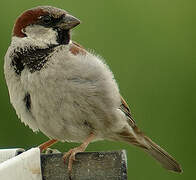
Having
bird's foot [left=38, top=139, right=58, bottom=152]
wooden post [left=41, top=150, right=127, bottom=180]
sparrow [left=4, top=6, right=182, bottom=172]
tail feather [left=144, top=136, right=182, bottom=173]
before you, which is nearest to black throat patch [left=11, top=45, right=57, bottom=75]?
sparrow [left=4, top=6, right=182, bottom=172]

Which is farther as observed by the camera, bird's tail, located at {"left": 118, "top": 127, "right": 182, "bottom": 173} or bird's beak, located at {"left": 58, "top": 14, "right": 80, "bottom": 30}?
bird's tail, located at {"left": 118, "top": 127, "right": 182, "bottom": 173}

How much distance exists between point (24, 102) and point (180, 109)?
1.40 m

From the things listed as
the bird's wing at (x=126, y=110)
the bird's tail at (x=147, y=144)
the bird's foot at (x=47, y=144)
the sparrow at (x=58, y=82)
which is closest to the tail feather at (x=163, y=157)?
the bird's tail at (x=147, y=144)

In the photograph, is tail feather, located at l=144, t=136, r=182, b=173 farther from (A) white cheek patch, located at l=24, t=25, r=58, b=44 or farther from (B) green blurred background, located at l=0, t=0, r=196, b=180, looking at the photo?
(A) white cheek patch, located at l=24, t=25, r=58, b=44

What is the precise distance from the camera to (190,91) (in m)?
4.18

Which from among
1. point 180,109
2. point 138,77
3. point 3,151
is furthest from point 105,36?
point 3,151

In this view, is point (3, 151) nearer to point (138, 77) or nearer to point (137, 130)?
point (137, 130)

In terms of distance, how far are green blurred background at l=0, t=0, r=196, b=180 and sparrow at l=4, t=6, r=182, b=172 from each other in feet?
2.46

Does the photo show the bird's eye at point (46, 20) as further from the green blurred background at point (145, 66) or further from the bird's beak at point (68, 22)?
the green blurred background at point (145, 66)

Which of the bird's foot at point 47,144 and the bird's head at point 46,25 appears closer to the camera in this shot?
the bird's head at point 46,25

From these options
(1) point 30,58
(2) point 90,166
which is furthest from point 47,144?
(2) point 90,166

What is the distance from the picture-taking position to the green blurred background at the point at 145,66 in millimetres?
4074

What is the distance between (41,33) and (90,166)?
35.2 inches

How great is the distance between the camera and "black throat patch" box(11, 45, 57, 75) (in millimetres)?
3044
